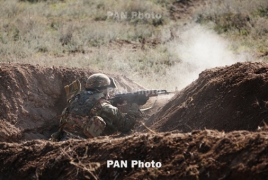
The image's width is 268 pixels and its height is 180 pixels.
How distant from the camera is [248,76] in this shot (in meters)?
8.51

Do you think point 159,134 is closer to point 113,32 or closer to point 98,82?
point 98,82

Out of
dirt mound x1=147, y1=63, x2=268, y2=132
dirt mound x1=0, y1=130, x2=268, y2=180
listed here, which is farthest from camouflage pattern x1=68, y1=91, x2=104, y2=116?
dirt mound x1=0, y1=130, x2=268, y2=180

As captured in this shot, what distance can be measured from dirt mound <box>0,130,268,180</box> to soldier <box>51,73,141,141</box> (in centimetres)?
197

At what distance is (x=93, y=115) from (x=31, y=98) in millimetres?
2219

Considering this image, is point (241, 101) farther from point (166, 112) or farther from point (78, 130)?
point (78, 130)

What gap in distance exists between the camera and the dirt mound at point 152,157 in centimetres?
529

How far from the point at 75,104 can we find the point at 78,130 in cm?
44

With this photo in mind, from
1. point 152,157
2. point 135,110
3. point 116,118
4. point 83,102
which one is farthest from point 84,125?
point 152,157

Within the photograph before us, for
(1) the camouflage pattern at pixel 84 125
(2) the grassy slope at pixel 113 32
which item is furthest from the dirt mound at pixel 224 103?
(2) the grassy slope at pixel 113 32

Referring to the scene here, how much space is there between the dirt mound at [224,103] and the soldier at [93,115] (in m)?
0.62

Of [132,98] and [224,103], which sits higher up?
[224,103]

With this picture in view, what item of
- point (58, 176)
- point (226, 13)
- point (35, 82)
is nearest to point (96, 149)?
point (58, 176)

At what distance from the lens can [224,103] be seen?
8.38 m

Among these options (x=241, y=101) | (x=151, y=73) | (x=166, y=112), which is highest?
(x=241, y=101)
